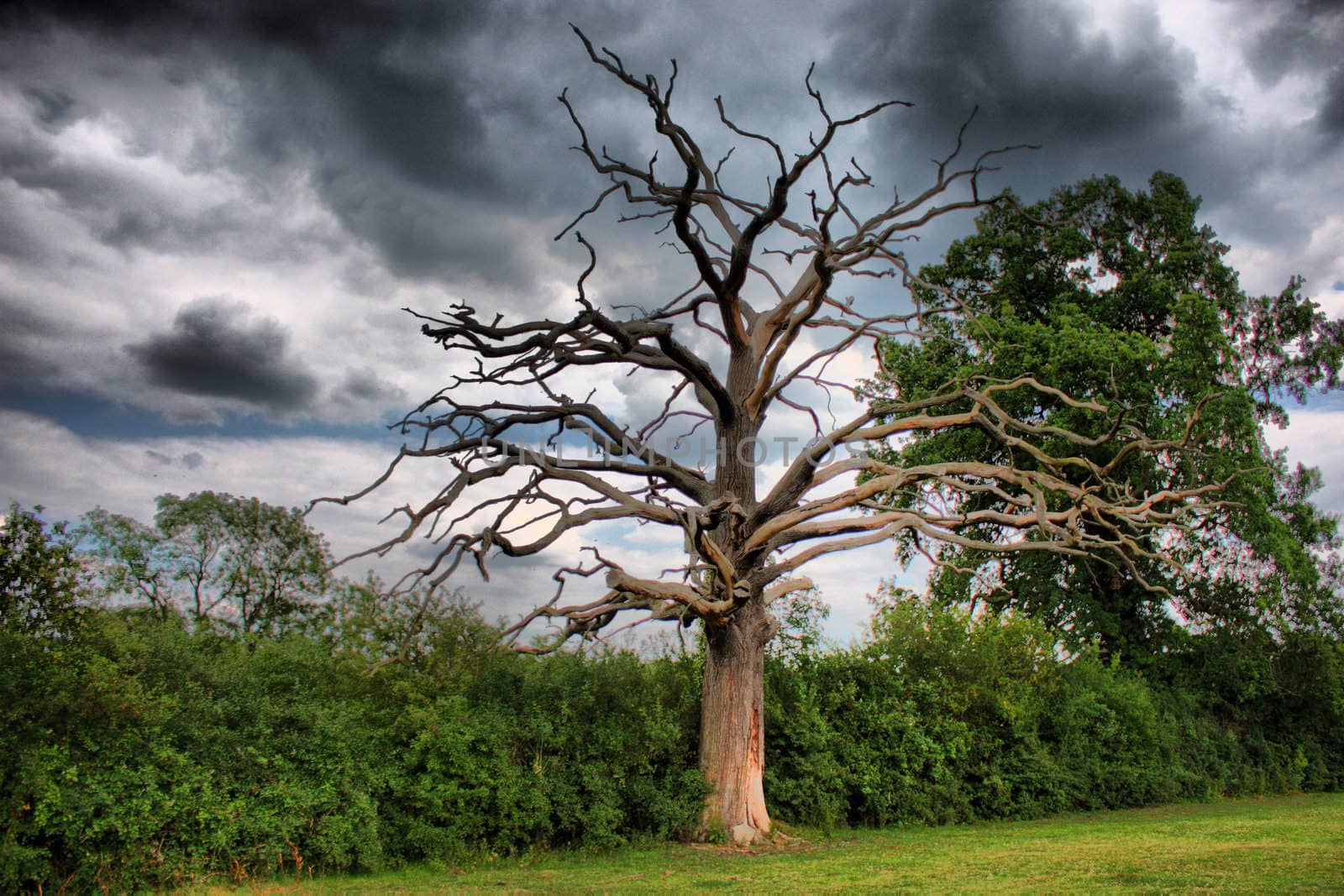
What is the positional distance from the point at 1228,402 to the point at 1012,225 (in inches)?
270

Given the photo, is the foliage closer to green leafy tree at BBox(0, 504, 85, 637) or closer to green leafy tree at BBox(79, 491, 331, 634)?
green leafy tree at BBox(0, 504, 85, 637)

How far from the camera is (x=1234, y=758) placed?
2069 centimetres

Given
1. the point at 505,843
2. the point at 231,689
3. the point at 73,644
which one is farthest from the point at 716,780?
the point at 73,644

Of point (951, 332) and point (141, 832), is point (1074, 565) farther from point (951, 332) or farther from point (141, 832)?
point (141, 832)

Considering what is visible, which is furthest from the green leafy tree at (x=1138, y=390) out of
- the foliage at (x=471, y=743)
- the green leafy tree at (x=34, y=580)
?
the green leafy tree at (x=34, y=580)

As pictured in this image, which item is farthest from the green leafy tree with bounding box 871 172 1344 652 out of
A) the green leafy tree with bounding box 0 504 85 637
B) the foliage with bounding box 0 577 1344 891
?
the green leafy tree with bounding box 0 504 85 637

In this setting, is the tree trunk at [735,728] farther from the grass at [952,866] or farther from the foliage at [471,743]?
the grass at [952,866]

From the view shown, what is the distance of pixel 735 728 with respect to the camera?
12.7 metres

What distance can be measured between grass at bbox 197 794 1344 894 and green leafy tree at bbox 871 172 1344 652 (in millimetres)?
7389

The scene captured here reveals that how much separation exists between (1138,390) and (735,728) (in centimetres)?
1297

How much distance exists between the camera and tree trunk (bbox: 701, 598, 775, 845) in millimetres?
12445

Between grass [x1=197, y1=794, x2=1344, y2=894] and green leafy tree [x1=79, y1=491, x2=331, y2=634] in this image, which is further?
green leafy tree [x1=79, y1=491, x2=331, y2=634]

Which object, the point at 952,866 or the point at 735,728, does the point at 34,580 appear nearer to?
the point at 735,728

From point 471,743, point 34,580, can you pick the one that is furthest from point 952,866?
point 34,580
